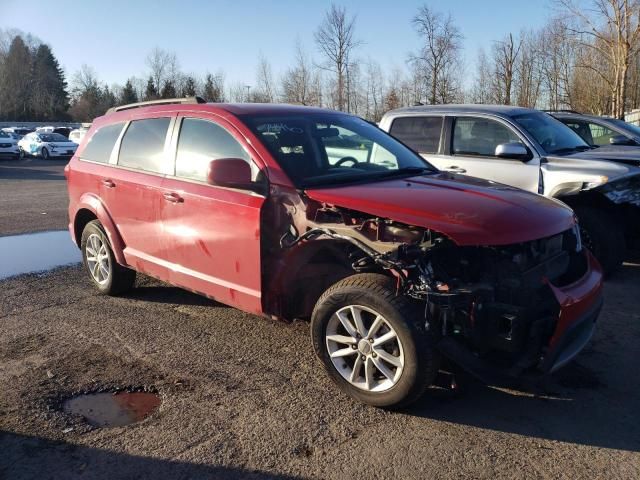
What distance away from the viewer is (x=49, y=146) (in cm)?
3344

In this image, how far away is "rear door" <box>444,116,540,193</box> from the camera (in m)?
6.85

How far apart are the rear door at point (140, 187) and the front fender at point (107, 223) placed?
0.07 m

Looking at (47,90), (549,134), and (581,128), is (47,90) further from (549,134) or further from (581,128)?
(549,134)

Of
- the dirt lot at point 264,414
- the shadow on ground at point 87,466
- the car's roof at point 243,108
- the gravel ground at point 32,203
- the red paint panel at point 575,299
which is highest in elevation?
the car's roof at point 243,108

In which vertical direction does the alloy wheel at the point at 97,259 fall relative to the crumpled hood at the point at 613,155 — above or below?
below

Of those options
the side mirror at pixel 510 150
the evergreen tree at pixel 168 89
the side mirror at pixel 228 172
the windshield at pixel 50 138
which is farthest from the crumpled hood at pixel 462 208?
the evergreen tree at pixel 168 89

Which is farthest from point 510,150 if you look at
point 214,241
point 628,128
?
point 628,128

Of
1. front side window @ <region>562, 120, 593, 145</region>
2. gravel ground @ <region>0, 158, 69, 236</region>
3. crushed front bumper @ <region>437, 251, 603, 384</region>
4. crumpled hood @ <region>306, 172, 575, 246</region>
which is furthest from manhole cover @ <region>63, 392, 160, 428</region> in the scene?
front side window @ <region>562, 120, 593, 145</region>

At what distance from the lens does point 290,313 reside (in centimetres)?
420

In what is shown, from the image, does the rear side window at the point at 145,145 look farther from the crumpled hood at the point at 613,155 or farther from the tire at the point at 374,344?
the crumpled hood at the point at 613,155

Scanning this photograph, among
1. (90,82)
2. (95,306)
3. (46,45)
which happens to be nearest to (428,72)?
(95,306)

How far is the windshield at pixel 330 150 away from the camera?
4281 mm

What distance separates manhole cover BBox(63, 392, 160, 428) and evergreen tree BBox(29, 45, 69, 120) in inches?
3260

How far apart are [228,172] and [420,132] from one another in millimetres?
4351
